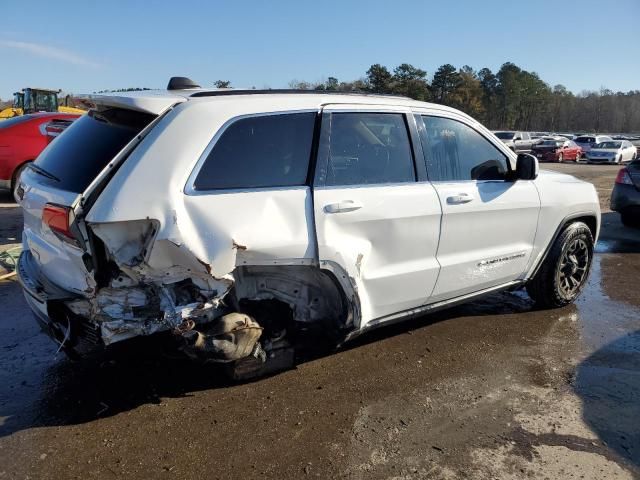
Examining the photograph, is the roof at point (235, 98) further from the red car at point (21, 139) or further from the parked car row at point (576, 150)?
the parked car row at point (576, 150)

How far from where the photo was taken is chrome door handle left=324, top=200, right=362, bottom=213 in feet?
10.6

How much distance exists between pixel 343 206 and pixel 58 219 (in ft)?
5.29

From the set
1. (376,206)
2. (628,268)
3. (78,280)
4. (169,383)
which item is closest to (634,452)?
(376,206)

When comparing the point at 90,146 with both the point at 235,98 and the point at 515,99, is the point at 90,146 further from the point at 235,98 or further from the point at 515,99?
the point at 515,99

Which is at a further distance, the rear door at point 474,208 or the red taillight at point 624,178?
the red taillight at point 624,178

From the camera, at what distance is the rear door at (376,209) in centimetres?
330

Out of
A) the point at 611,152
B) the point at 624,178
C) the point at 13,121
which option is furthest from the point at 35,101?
the point at 611,152

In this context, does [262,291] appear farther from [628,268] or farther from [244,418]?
[628,268]

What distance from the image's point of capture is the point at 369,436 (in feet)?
9.81

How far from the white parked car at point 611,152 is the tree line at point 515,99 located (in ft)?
57.7

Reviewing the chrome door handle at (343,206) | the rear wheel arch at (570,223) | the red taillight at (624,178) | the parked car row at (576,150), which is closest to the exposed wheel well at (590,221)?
the rear wheel arch at (570,223)

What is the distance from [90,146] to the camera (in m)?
3.09

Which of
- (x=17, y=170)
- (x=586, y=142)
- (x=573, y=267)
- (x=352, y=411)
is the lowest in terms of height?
(x=352, y=411)

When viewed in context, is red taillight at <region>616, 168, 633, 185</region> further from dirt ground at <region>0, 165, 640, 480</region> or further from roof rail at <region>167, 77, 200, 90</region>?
roof rail at <region>167, 77, 200, 90</region>
